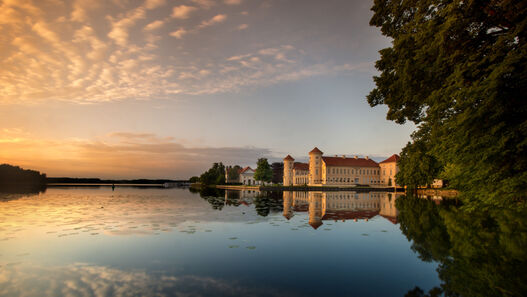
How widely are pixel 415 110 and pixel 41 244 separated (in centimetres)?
1840

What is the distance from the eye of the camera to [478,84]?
32.4 ft

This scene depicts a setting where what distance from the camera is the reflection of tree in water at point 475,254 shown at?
711cm

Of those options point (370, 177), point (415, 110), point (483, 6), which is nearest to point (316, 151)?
point (370, 177)

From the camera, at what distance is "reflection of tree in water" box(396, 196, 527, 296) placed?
280 inches

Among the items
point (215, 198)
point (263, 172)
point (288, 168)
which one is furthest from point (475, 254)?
point (288, 168)

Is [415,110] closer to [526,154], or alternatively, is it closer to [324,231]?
[526,154]

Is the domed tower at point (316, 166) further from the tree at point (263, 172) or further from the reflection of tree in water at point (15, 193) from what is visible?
the reflection of tree in water at point (15, 193)

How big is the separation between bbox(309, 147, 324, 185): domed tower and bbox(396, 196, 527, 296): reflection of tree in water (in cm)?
8683

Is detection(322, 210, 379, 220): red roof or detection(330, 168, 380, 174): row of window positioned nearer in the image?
detection(322, 210, 379, 220): red roof

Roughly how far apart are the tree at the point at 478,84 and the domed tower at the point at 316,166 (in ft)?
300

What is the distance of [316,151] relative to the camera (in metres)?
105

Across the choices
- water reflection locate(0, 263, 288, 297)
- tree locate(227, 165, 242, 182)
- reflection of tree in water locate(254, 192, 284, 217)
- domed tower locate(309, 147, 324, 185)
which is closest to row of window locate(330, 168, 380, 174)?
domed tower locate(309, 147, 324, 185)

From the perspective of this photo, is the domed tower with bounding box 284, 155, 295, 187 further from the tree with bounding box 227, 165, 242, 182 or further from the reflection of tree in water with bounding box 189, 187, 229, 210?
the reflection of tree in water with bounding box 189, 187, 229, 210

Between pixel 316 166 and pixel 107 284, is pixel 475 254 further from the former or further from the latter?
pixel 316 166
